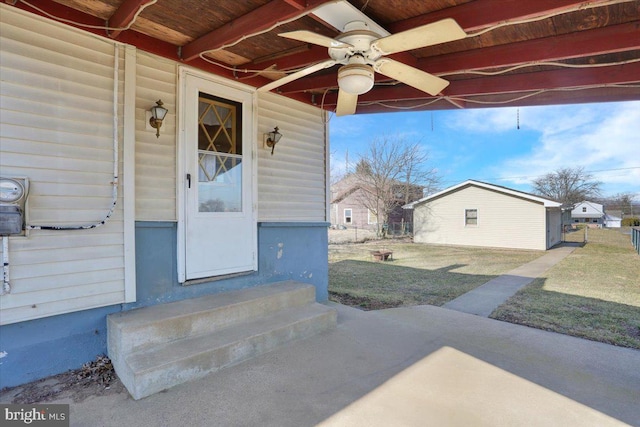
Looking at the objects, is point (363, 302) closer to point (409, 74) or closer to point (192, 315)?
point (192, 315)

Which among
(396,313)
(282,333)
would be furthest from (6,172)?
(396,313)

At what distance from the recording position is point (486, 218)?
49.2 ft

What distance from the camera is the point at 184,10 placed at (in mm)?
2482

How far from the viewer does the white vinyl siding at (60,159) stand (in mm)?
2311

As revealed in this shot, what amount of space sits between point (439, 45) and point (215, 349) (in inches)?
130

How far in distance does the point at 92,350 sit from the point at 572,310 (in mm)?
5970

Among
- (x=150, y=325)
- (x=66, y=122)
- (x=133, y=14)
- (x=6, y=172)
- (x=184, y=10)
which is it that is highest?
(x=184, y=10)

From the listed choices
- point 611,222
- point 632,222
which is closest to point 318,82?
point 632,222

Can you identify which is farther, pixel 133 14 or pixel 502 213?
pixel 502 213

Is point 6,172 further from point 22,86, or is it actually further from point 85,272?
point 85,272

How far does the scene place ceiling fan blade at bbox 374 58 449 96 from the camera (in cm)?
244

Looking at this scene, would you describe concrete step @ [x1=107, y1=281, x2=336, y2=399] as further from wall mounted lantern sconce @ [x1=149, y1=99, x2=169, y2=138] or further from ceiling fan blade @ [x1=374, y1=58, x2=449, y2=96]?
ceiling fan blade @ [x1=374, y1=58, x2=449, y2=96]

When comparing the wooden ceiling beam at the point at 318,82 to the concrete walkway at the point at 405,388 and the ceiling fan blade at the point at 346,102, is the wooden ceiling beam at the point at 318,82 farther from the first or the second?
the concrete walkway at the point at 405,388

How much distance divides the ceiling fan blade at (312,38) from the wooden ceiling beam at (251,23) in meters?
0.19
